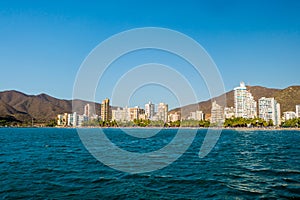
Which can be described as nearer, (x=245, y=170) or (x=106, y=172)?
(x=106, y=172)

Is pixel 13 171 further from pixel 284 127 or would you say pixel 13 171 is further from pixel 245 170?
pixel 284 127

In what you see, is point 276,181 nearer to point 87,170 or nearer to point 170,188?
point 170,188

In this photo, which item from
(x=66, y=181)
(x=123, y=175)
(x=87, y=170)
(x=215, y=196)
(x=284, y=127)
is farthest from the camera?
(x=284, y=127)

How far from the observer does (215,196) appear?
13469 mm

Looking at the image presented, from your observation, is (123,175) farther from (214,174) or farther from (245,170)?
(245,170)

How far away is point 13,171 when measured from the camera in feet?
66.4

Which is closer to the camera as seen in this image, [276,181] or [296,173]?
[276,181]

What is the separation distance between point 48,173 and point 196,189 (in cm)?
1059

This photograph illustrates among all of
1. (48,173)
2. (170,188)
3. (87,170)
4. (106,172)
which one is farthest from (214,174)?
(48,173)

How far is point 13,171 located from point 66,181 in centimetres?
636

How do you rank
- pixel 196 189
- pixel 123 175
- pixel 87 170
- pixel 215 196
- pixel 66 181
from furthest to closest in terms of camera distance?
pixel 87 170 < pixel 123 175 < pixel 66 181 < pixel 196 189 < pixel 215 196

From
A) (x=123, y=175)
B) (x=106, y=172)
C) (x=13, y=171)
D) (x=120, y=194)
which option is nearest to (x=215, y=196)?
(x=120, y=194)

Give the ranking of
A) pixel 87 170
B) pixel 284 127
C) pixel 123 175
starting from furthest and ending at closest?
pixel 284 127 → pixel 87 170 → pixel 123 175

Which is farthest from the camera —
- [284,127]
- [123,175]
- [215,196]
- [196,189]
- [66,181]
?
[284,127]
